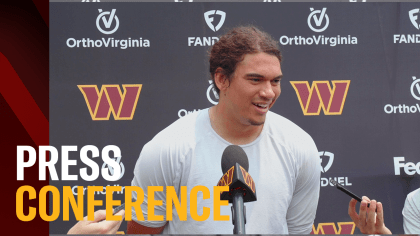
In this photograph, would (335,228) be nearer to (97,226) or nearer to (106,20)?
(97,226)

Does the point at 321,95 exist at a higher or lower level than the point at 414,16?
lower

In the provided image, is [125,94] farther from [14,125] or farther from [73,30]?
[14,125]

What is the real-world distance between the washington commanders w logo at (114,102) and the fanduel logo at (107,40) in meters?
0.28

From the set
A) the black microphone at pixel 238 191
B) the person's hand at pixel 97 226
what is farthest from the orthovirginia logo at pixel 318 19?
the black microphone at pixel 238 191

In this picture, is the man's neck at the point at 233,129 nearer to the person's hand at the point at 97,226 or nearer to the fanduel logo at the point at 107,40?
the person's hand at the point at 97,226

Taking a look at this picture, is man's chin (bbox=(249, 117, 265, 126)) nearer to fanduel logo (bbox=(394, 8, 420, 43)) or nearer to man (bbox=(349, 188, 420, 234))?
man (bbox=(349, 188, 420, 234))

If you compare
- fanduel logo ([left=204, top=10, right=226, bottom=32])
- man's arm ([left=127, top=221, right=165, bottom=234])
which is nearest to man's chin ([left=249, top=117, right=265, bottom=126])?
man's arm ([left=127, top=221, right=165, bottom=234])

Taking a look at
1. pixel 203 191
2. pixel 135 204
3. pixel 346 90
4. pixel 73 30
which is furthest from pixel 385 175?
pixel 73 30

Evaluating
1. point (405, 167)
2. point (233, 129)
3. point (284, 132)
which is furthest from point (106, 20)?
point (405, 167)

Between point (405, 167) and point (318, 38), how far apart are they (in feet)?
3.49

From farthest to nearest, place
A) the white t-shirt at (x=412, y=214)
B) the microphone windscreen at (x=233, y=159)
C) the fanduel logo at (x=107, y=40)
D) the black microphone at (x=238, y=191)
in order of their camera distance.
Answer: the fanduel logo at (x=107, y=40), the white t-shirt at (x=412, y=214), the microphone windscreen at (x=233, y=159), the black microphone at (x=238, y=191)

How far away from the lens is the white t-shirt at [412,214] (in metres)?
2.35

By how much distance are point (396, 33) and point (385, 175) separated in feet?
3.23

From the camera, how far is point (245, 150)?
5.41 ft
